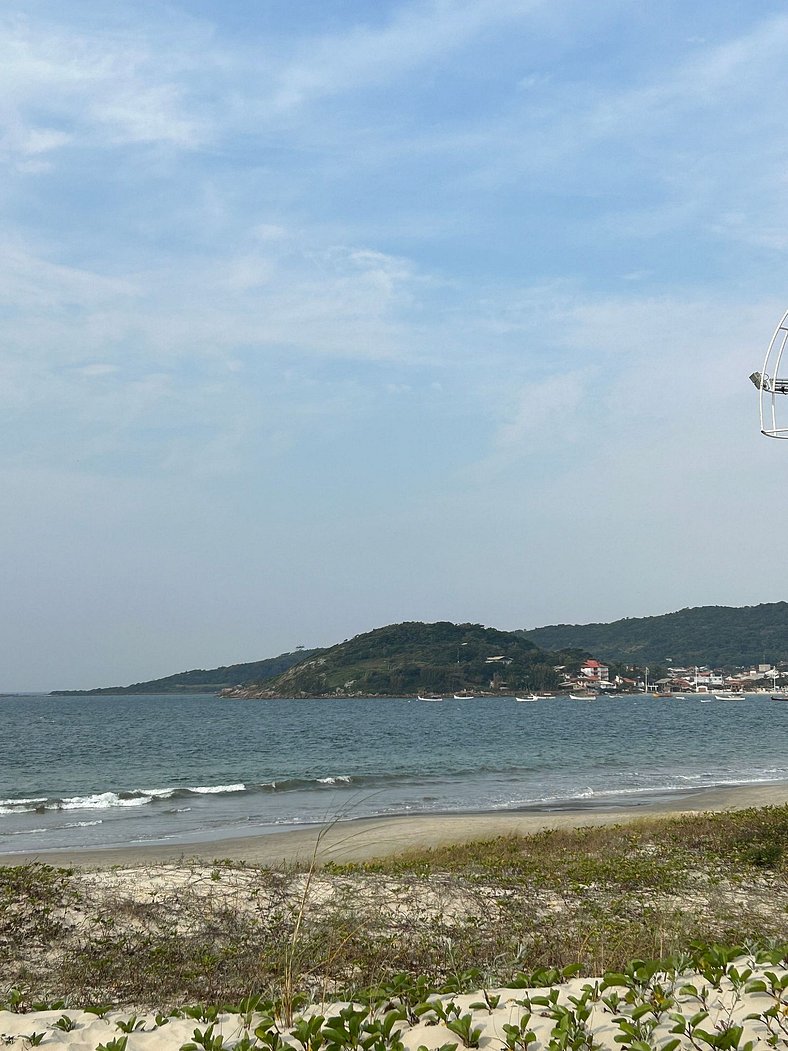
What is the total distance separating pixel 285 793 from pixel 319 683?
5277 inches

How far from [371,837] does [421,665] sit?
14530 centimetres

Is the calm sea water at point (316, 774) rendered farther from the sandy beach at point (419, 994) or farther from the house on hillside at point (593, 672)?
the house on hillside at point (593, 672)

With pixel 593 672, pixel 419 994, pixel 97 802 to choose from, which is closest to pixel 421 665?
pixel 593 672

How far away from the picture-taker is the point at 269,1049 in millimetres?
4812

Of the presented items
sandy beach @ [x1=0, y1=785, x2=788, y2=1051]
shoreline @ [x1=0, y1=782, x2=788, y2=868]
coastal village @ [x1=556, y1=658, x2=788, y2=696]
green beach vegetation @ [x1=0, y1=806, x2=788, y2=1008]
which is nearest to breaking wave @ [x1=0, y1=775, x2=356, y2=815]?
shoreline @ [x1=0, y1=782, x2=788, y2=868]

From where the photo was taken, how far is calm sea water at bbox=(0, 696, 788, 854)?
82.1ft

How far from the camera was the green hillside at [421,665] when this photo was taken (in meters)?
159

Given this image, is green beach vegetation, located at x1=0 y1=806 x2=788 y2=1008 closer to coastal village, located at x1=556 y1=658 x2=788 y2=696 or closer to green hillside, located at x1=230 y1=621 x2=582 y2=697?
green hillside, located at x1=230 y1=621 x2=582 y2=697

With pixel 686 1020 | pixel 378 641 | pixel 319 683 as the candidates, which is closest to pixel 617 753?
pixel 686 1020

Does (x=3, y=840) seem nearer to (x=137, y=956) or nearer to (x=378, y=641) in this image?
(x=137, y=956)

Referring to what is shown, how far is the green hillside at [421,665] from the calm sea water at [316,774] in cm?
8989

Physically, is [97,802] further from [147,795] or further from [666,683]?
[666,683]

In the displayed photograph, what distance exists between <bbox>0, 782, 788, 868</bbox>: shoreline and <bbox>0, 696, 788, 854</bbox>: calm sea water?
1.03 metres

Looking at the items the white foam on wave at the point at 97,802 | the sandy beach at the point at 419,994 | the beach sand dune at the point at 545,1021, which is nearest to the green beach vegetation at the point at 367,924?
the sandy beach at the point at 419,994
